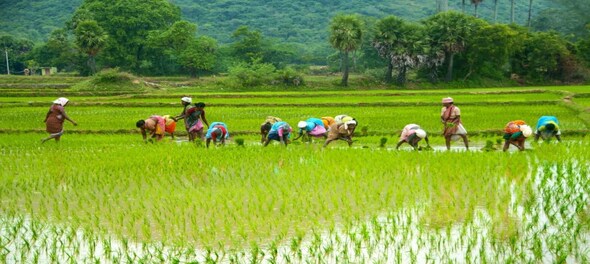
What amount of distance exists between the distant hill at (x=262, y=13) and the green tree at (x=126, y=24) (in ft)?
56.0

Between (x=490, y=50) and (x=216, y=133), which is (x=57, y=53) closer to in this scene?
(x=490, y=50)

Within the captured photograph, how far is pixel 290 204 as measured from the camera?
6.44 metres

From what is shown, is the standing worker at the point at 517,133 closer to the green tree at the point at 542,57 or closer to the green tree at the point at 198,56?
the green tree at the point at 542,57

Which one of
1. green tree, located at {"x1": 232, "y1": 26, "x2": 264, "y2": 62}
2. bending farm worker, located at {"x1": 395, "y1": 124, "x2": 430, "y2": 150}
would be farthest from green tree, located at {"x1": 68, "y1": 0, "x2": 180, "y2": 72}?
bending farm worker, located at {"x1": 395, "y1": 124, "x2": 430, "y2": 150}

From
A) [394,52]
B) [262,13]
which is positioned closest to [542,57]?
[394,52]

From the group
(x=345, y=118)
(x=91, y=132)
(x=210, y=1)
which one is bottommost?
(x=91, y=132)

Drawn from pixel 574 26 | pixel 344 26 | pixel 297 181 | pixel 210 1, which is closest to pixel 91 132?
pixel 297 181

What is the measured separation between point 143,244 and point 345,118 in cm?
626

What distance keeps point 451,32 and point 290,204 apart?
3209cm

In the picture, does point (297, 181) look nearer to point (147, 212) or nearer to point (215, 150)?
point (147, 212)

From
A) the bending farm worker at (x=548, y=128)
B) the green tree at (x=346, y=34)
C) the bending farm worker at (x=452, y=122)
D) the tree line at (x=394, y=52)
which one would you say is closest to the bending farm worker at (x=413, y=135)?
the bending farm worker at (x=452, y=122)

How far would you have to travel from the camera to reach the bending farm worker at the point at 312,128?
10.8 meters

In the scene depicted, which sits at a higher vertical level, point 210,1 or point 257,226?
point 210,1

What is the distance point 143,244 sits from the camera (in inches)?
199
